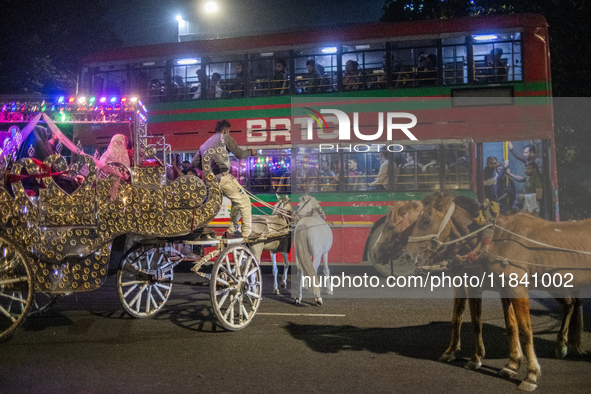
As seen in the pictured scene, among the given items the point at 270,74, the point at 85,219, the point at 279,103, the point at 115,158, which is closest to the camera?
the point at 85,219

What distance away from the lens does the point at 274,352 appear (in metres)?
4.53

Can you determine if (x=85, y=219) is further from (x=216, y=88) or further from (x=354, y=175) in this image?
(x=354, y=175)

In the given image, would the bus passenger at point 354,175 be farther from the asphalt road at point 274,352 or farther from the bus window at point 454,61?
the asphalt road at point 274,352

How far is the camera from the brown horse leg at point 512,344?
12.1 feet

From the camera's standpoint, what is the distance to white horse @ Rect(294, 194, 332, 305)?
22.1 ft

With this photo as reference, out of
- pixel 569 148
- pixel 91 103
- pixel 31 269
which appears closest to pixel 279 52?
pixel 91 103

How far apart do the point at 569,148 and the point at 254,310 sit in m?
13.8

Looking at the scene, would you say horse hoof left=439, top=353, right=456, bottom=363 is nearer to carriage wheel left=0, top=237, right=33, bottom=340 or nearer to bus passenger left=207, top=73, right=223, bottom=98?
carriage wheel left=0, top=237, right=33, bottom=340

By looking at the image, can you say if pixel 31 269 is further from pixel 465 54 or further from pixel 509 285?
pixel 465 54

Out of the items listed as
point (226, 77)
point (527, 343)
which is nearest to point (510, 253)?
point (527, 343)

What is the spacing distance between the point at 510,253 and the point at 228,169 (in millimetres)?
3402

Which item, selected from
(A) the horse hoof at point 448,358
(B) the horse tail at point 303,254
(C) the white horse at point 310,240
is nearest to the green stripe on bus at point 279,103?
(C) the white horse at point 310,240

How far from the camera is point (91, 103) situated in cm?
566

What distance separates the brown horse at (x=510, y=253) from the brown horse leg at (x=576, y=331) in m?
0.03
